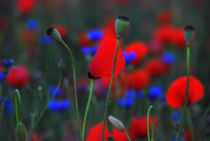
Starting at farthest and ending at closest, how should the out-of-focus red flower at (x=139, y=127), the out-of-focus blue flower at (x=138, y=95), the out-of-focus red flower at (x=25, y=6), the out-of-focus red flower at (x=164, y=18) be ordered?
the out-of-focus red flower at (x=164, y=18), the out-of-focus red flower at (x=25, y=6), the out-of-focus blue flower at (x=138, y=95), the out-of-focus red flower at (x=139, y=127)

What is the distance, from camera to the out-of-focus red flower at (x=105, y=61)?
0.72 m

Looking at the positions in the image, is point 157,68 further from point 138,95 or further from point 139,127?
point 139,127

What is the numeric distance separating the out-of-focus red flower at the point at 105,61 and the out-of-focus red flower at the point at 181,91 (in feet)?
0.50

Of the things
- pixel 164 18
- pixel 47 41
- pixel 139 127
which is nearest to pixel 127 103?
pixel 139 127

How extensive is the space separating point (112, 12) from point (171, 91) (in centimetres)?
289

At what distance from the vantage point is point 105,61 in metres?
0.72

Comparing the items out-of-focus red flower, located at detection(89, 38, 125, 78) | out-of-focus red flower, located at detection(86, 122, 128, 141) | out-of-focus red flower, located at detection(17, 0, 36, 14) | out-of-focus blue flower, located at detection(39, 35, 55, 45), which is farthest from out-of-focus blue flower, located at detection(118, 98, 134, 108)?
out-of-focus red flower, located at detection(17, 0, 36, 14)

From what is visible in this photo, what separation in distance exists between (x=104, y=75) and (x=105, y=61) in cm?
3

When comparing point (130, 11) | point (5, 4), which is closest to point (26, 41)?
point (5, 4)

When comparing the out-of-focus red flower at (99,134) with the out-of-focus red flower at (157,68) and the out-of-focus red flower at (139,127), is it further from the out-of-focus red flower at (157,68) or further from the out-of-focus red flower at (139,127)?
the out-of-focus red flower at (157,68)

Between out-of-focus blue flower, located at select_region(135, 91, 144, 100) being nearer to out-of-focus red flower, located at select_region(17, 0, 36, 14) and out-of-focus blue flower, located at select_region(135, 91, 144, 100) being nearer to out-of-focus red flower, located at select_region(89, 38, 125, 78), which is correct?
out-of-focus red flower, located at select_region(89, 38, 125, 78)

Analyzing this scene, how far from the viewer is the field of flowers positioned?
28.8 inches

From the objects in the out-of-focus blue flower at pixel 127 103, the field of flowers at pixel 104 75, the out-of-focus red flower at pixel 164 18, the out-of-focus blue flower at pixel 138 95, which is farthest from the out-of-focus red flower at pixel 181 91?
the out-of-focus red flower at pixel 164 18

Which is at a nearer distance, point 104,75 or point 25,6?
point 104,75
